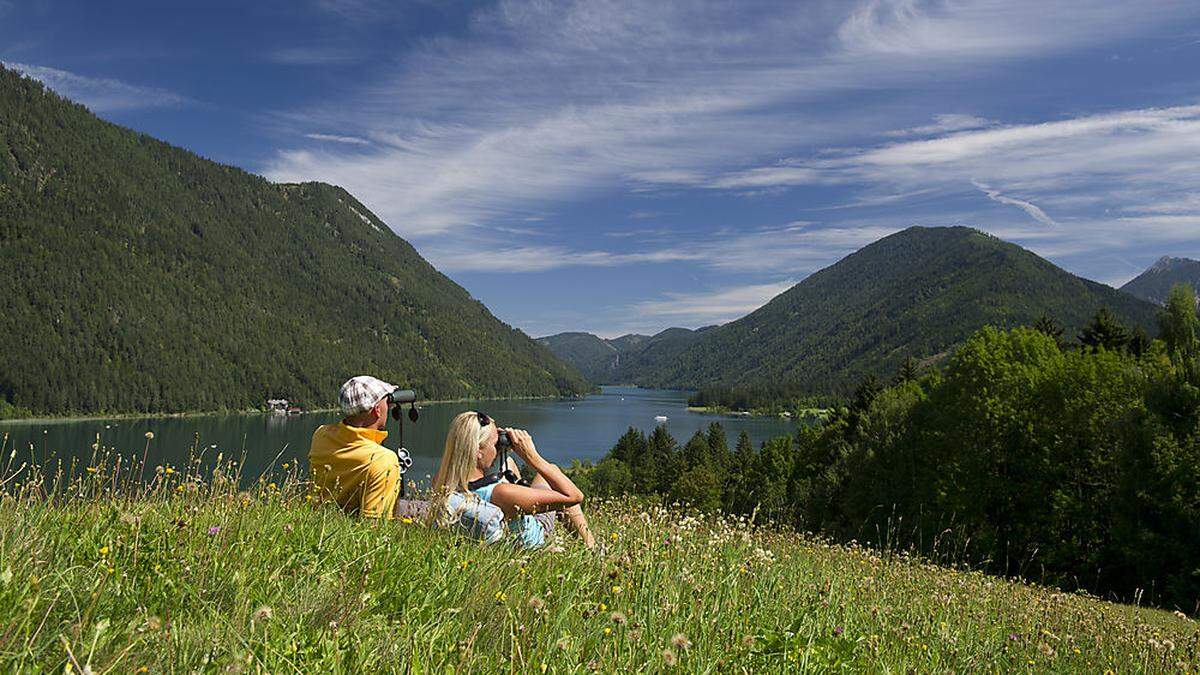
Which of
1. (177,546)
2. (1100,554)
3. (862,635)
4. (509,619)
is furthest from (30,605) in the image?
(1100,554)

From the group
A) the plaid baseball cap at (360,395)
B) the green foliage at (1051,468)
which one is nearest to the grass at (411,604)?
the plaid baseball cap at (360,395)

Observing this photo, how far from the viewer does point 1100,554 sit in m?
21.5

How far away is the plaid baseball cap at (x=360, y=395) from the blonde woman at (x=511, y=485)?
26.4 inches

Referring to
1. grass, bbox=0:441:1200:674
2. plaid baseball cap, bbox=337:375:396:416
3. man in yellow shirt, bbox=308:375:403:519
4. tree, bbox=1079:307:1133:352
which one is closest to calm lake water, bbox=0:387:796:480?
tree, bbox=1079:307:1133:352

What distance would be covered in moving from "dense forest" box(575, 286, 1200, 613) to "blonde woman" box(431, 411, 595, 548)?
8.88 meters

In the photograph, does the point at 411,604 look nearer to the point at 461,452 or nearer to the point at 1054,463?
the point at 461,452

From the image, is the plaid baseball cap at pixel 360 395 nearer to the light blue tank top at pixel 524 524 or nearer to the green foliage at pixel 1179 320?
the light blue tank top at pixel 524 524

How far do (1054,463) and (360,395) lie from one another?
83.1 feet

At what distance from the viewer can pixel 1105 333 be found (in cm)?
Answer: 3647

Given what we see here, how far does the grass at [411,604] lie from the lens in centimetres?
200

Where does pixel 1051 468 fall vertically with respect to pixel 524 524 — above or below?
below

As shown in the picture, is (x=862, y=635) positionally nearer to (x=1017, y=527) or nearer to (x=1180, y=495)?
(x=1180, y=495)

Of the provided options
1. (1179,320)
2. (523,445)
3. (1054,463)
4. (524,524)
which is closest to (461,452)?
(523,445)

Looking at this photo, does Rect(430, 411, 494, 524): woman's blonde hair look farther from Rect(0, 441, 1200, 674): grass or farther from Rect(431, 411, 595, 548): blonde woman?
Rect(0, 441, 1200, 674): grass
